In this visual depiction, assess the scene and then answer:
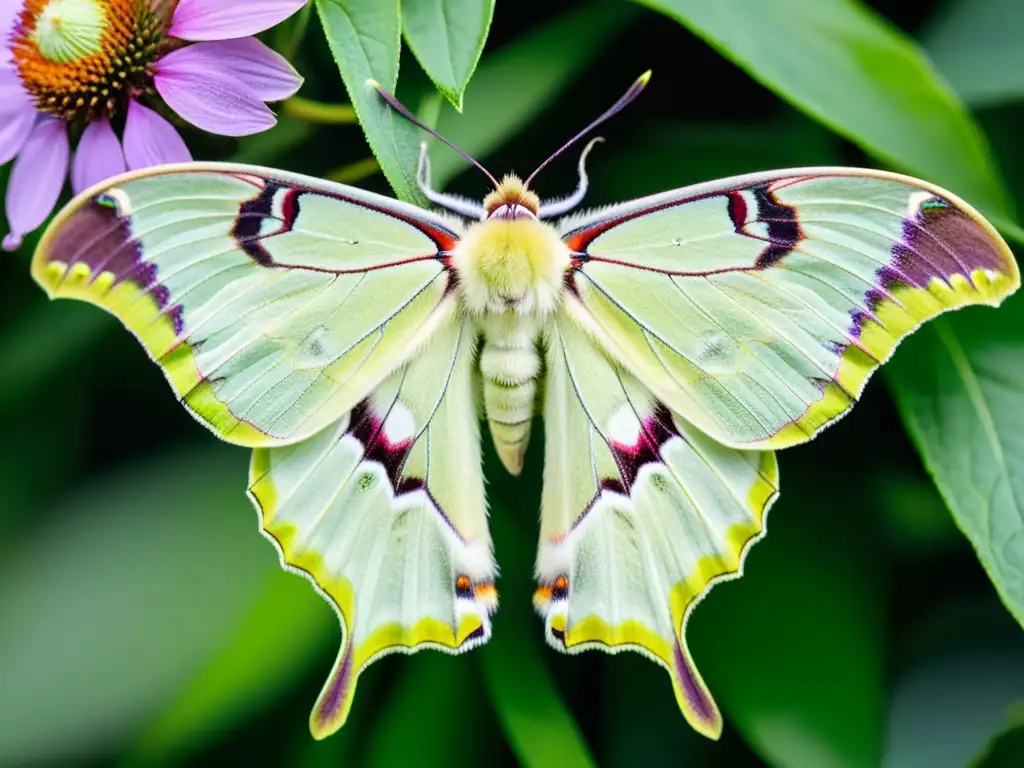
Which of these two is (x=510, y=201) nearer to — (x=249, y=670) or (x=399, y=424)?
(x=399, y=424)

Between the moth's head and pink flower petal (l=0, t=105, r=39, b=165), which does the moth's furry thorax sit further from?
pink flower petal (l=0, t=105, r=39, b=165)

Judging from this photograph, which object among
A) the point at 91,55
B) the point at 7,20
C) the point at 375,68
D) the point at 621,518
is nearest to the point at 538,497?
the point at 621,518

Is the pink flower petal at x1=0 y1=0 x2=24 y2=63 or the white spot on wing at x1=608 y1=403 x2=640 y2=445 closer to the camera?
the white spot on wing at x1=608 y1=403 x2=640 y2=445

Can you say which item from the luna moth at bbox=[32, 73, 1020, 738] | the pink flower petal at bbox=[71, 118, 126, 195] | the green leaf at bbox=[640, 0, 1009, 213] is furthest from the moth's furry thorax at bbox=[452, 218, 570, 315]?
the pink flower petal at bbox=[71, 118, 126, 195]

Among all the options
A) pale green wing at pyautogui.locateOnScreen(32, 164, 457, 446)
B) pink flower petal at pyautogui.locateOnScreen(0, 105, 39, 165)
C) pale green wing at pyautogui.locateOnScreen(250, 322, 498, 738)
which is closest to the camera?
pale green wing at pyautogui.locateOnScreen(32, 164, 457, 446)

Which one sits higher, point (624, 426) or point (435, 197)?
point (435, 197)

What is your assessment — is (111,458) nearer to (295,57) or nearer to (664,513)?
(295,57)
